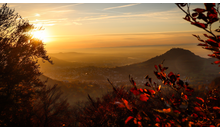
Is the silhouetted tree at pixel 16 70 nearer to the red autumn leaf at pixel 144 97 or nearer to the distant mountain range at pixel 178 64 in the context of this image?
the red autumn leaf at pixel 144 97

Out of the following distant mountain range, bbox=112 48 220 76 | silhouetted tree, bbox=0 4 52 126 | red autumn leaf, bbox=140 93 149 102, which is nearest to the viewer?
red autumn leaf, bbox=140 93 149 102

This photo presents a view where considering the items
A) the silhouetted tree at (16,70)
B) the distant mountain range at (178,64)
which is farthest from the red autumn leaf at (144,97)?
the distant mountain range at (178,64)

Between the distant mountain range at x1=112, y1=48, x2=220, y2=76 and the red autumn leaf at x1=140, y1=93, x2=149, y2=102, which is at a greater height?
the red autumn leaf at x1=140, y1=93, x2=149, y2=102

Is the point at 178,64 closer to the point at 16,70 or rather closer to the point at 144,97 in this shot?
the point at 16,70

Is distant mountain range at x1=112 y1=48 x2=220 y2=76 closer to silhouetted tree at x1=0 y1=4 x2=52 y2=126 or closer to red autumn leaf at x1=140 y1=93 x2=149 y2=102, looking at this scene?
silhouetted tree at x1=0 y1=4 x2=52 y2=126

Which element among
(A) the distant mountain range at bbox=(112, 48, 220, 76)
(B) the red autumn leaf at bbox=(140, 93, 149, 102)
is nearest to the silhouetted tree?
(B) the red autumn leaf at bbox=(140, 93, 149, 102)

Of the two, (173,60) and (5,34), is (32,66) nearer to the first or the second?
(5,34)

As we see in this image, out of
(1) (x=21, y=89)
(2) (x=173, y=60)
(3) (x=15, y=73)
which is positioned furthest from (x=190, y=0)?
(2) (x=173, y=60)

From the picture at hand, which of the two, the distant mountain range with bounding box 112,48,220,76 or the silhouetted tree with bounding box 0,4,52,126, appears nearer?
the silhouetted tree with bounding box 0,4,52,126

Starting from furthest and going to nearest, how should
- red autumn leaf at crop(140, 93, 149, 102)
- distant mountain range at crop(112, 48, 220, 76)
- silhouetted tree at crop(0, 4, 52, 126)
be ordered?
distant mountain range at crop(112, 48, 220, 76)
silhouetted tree at crop(0, 4, 52, 126)
red autumn leaf at crop(140, 93, 149, 102)

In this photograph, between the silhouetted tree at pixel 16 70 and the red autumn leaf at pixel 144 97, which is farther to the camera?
the silhouetted tree at pixel 16 70

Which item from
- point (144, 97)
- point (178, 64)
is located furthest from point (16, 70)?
point (178, 64)
